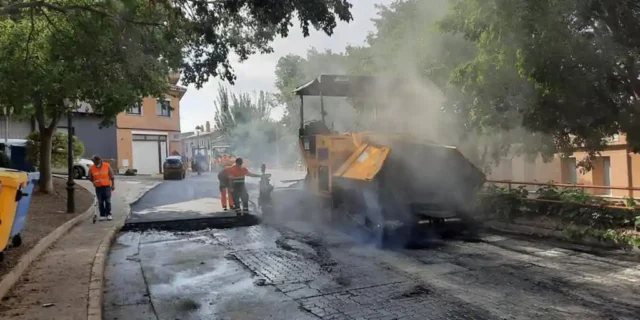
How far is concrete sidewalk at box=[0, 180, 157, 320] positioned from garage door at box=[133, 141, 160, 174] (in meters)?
25.4

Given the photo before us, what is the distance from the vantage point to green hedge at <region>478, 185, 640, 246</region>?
7.48 m

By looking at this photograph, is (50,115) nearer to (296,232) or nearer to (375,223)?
(296,232)

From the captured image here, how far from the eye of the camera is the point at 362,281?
553cm

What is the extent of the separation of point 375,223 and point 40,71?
6093 mm

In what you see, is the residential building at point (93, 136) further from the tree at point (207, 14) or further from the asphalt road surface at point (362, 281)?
the asphalt road surface at point (362, 281)

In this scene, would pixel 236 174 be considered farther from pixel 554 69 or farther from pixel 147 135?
pixel 147 135

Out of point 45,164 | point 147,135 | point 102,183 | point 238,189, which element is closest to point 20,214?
point 102,183

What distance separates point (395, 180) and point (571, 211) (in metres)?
3.02

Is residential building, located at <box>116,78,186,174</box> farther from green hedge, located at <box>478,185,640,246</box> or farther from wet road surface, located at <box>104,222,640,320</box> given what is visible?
wet road surface, located at <box>104,222,640,320</box>

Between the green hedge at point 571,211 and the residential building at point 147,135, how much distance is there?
25.1 meters

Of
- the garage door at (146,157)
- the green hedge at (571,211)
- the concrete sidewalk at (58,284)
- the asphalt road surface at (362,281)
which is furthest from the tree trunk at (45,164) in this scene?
the garage door at (146,157)

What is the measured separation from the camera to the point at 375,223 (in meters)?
7.99

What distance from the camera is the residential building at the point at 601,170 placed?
1627 cm

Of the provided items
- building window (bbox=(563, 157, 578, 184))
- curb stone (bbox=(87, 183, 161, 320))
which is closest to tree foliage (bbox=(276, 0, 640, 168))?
curb stone (bbox=(87, 183, 161, 320))
